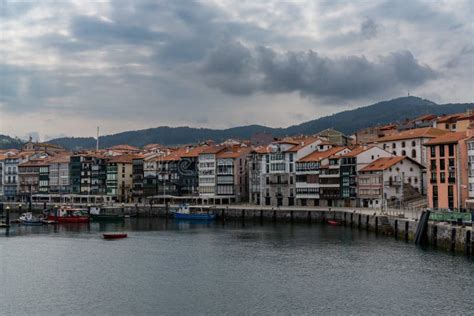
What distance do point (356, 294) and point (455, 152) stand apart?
4519cm

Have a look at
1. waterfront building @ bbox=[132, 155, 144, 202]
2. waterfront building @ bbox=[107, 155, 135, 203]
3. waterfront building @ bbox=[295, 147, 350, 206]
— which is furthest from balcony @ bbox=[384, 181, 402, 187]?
waterfront building @ bbox=[107, 155, 135, 203]

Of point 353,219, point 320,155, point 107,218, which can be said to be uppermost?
point 320,155

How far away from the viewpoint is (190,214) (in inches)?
4729

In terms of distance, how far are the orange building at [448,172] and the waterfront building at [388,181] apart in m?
15.0

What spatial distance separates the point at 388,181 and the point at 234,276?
2232 inches

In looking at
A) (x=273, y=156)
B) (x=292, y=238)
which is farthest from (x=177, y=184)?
(x=292, y=238)

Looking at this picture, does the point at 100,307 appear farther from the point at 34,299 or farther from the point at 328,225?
the point at 328,225

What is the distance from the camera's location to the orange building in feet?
275

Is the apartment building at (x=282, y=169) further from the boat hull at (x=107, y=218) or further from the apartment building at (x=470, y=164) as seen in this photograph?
the apartment building at (x=470, y=164)

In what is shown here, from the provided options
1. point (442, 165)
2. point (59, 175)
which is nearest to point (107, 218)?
point (59, 175)

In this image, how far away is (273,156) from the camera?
5012 inches

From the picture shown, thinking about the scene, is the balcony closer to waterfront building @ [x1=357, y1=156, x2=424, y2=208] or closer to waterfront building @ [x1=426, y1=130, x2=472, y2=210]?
waterfront building @ [x1=357, y1=156, x2=424, y2=208]

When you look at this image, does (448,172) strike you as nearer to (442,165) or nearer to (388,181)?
(442,165)

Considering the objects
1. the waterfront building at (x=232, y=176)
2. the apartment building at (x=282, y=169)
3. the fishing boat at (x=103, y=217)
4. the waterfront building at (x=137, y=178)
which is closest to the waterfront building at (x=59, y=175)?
the waterfront building at (x=137, y=178)
